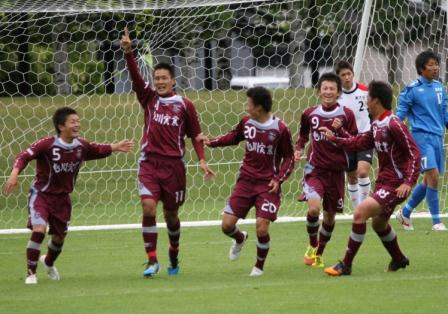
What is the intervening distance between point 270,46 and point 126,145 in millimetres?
9361

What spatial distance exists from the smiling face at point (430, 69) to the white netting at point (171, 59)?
3.07 metres

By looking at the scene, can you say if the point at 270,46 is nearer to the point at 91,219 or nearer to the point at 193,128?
the point at 91,219

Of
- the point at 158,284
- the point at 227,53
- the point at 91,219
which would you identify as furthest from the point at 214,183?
the point at 158,284

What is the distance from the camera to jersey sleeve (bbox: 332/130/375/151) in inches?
409

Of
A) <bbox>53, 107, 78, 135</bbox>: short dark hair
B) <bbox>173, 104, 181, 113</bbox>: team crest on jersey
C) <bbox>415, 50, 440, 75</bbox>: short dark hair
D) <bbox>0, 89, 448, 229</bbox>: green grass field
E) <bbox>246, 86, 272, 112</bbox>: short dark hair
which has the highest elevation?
<bbox>415, 50, 440, 75</bbox>: short dark hair

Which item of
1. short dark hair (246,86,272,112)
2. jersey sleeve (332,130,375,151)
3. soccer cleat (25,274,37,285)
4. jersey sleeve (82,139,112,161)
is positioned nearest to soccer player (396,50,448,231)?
jersey sleeve (332,130,375,151)

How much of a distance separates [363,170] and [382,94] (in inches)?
155

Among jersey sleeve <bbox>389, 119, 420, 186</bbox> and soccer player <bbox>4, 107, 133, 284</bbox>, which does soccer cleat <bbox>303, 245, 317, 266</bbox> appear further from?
soccer player <bbox>4, 107, 133, 284</bbox>

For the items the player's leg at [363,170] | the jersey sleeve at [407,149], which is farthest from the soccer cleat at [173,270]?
the player's leg at [363,170]

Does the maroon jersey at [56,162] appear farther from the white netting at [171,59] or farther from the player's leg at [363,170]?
the white netting at [171,59]

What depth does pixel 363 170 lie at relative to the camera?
14031 mm

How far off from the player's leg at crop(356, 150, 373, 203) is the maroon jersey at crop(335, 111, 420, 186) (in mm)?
3526

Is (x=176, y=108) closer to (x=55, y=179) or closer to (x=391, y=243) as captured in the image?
(x=55, y=179)

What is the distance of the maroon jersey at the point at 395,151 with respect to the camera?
996cm
